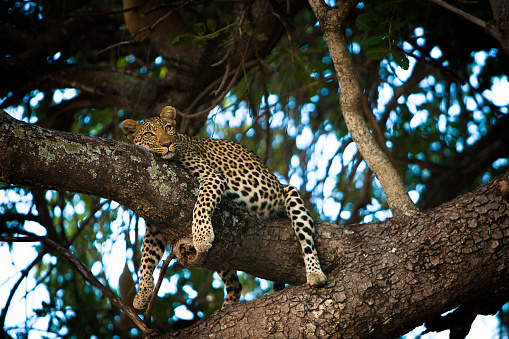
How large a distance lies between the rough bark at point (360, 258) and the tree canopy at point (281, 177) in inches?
0.5

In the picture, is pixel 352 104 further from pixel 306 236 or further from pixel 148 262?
pixel 148 262

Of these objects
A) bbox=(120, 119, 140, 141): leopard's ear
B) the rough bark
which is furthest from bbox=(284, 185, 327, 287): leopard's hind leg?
bbox=(120, 119, 140, 141): leopard's ear

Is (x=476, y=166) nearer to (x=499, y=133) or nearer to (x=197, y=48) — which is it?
(x=499, y=133)

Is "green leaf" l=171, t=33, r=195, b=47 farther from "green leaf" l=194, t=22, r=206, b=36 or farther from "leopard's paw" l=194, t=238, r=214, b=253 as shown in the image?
"leopard's paw" l=194, t=238, r=214, b=253

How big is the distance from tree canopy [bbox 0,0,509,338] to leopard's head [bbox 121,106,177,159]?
0.57m

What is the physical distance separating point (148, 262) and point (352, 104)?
2.63 meters

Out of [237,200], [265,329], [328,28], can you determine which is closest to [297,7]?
[328,28]

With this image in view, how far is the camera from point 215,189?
468 centimetres

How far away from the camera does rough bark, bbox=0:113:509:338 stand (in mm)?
4039

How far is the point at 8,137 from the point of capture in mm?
3512

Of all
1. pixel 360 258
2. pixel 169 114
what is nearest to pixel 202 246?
pixel 360 258

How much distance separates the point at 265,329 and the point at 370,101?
14.6 ft

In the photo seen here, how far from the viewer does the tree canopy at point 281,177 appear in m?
4.16

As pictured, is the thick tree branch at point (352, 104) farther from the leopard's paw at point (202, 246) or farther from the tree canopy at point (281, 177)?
the leopard's paw at point (202, 246)
